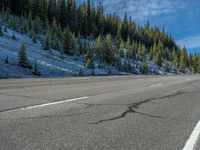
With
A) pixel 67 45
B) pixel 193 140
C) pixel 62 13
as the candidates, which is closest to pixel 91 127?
pixel 193 140

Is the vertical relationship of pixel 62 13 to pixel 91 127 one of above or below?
above

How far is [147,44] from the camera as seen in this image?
16038 cm

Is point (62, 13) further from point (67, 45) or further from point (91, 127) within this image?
point (91, 127)

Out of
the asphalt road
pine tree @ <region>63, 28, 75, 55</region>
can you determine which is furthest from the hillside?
the asphalt road

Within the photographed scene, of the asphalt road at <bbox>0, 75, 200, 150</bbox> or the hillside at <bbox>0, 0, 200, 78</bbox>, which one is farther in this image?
the hillside at <bbox>0, 0, 200, 78</bbox>

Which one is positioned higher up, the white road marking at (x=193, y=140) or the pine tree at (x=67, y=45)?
the pine tree at (x=67, y=45)

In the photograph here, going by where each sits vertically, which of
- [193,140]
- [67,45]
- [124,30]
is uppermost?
[124,30]

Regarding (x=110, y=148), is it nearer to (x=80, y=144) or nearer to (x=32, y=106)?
(x=80, y=144)

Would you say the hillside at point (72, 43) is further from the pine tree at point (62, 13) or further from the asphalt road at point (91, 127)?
the asphalt road at point (91, 127)

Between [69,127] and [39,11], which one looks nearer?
[69,127]

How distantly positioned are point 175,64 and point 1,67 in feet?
403

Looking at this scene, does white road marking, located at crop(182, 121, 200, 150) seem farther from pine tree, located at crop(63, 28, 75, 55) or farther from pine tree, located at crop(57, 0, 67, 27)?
pine tree, located at crop(57, 0, 67, 27)

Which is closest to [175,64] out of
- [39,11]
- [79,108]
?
[39,11]

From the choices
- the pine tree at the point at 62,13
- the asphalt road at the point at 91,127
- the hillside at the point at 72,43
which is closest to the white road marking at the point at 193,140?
the asphalt road at the point at 91,127
